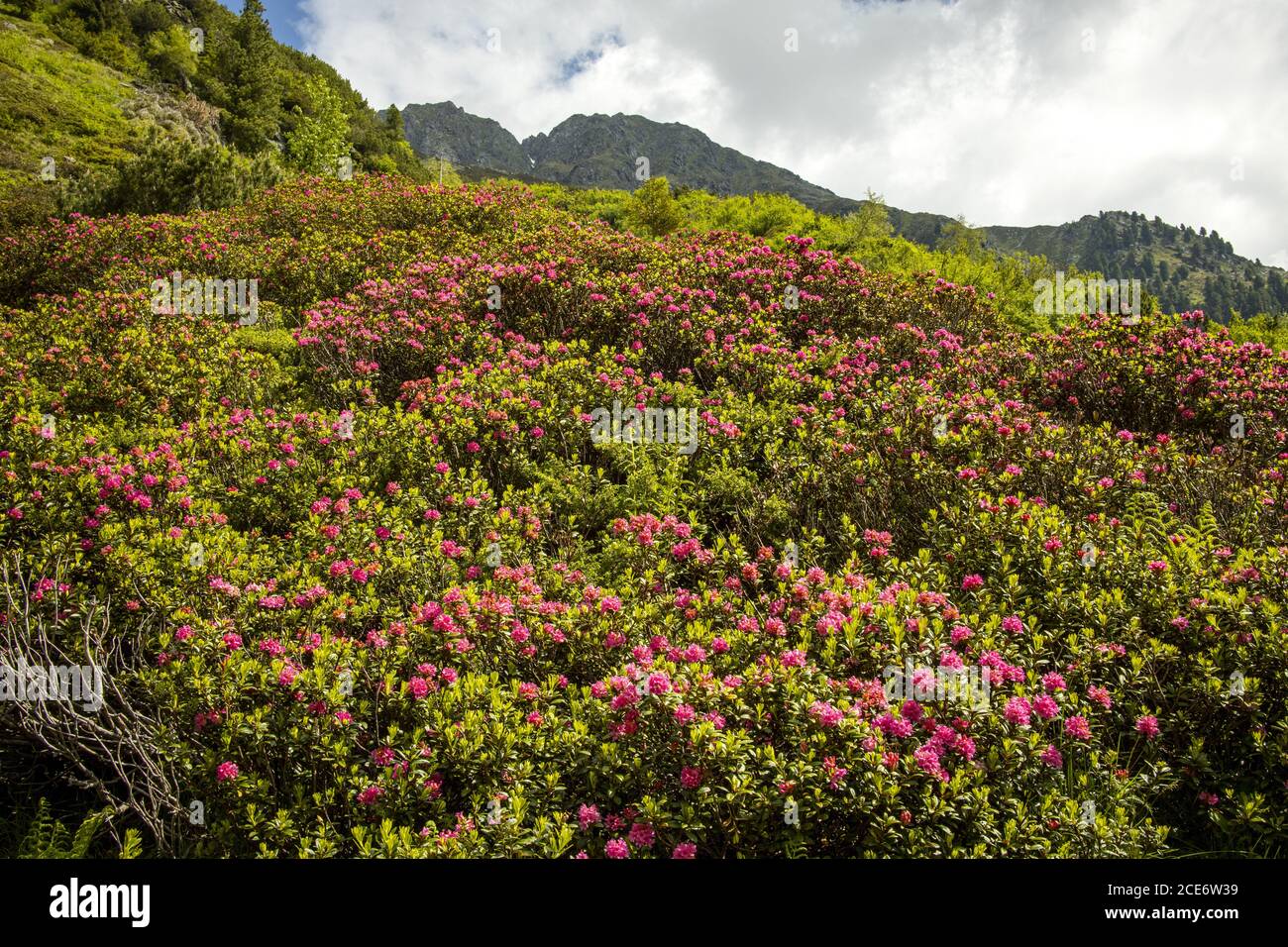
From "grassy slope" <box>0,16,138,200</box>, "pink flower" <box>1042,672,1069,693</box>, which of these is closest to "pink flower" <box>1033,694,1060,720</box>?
"pink flower" <box>1042,672,1069,693</box>

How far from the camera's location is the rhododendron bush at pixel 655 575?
9.78ft

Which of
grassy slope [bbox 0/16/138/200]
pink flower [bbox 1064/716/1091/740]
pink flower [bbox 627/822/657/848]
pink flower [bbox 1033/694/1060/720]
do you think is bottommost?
pink flower [bbox 627/822/657/848]

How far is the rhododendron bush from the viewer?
2.98 meters

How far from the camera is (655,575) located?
4.56 metres

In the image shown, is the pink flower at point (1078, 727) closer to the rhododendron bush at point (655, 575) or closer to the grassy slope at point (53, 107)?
the rhododendron bush at point (655, 575)

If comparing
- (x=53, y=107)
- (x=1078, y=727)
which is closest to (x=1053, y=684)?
(x=1078, y=727)

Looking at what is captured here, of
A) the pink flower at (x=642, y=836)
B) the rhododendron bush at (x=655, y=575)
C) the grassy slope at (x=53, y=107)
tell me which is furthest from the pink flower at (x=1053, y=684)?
the grassy slope at (x=53, y=107)

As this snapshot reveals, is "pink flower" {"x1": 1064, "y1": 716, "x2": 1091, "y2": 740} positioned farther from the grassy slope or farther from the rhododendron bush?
the grassy slope

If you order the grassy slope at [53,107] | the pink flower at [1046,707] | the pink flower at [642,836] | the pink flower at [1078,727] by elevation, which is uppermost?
the grassy slope at [53,107]

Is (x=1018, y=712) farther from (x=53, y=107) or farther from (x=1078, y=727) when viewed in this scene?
(x=53, y=107)

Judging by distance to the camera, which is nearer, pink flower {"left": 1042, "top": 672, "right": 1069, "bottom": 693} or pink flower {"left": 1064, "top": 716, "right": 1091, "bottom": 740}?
pink flower {"left": 1064, "top": 716, "right": 1091, "bottom": 740}
